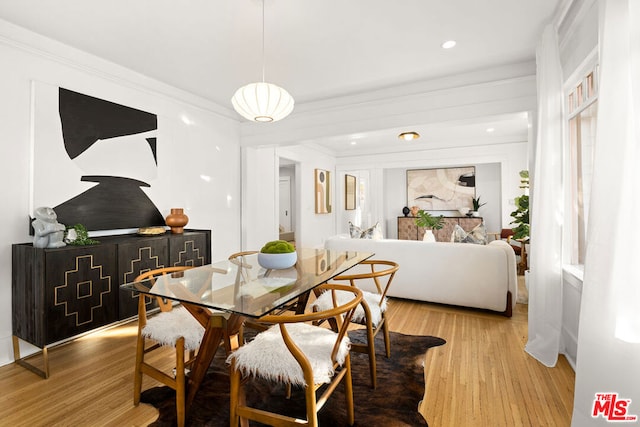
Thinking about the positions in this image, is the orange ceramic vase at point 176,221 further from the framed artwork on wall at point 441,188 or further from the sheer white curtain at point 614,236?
the framed artwork on wall at point 441,188

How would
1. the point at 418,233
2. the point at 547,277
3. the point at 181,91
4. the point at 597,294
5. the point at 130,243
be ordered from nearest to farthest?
the point at 597,294
the point at 547,277
the point at 130,243
the point at 181,91
the point at 418,233

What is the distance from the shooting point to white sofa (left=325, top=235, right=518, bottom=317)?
3307 mm

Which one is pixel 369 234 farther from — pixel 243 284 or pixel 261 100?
pixel 243 284

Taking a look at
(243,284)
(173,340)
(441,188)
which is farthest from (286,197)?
(173,340)

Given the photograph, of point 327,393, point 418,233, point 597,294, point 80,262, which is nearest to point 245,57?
point 80,262

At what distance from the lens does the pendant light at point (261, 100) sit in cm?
221

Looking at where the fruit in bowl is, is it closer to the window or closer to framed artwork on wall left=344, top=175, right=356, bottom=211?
the window

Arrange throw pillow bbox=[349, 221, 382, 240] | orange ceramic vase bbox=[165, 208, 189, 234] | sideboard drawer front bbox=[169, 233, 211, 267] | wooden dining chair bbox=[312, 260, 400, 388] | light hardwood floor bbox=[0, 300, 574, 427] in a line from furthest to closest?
throw pillow bbox=[349, 221, 382, 240] → orange ceramic vase bbox=[165, 208, 189, 234] → sideboard drawer front bbox=[169, 233, 211, 267] → wooden dining chair bbox=[312, 260, 400, 388] → light hardwood floor bbox=[0, 300, 574, 427]

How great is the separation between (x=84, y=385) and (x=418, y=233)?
24.0ft

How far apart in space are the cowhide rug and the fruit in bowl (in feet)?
2.25

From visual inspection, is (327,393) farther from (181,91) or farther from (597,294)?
(181,91)

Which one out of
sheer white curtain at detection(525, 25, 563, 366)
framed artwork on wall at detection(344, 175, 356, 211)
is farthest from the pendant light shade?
framed artwork on wall at detection(344, 175, 356, 211)

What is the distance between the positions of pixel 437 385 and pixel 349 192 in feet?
22.2

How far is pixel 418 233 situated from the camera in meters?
8.17
